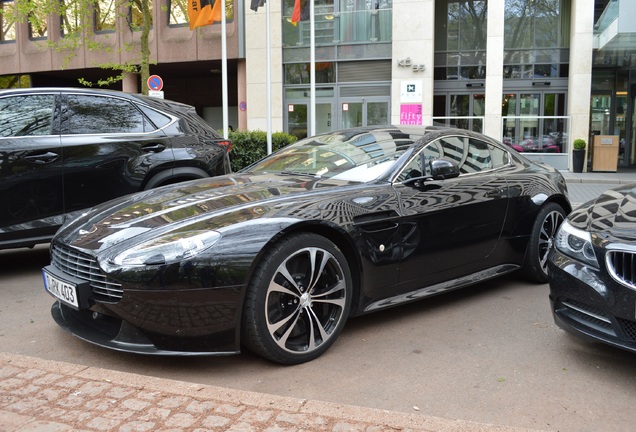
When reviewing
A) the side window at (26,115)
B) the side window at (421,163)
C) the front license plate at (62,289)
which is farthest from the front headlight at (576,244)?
the side window at (26,115)

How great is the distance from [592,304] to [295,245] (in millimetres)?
1725

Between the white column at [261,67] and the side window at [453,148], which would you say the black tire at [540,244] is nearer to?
the side window at [453,148]

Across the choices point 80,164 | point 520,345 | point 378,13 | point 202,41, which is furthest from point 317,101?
point 520,345

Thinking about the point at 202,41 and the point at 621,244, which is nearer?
the point at 621,244

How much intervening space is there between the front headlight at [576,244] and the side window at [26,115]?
14.6ft

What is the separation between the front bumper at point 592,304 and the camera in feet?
10.5

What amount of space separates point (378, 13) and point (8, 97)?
18.1 m

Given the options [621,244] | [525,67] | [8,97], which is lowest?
[621,244]

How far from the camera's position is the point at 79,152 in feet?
18.0

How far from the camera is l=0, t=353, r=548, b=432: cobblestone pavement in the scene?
2610 mm

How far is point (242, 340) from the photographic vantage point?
3352mm

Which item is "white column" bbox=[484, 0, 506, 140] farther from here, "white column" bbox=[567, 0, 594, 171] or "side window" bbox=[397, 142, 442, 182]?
"side window" bbox=[397, 142, 442, 182]

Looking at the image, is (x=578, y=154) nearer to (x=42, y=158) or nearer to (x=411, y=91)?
(x=411, y=91)

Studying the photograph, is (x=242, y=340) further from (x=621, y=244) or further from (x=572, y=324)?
(x=621, y=244)
